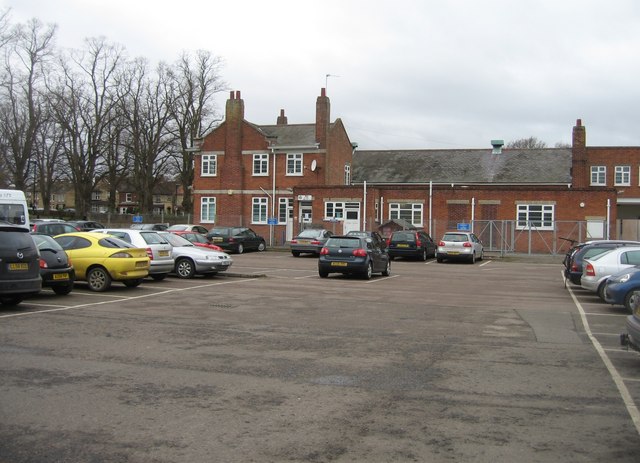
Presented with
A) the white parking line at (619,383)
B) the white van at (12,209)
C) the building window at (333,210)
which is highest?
the building window at (333,210)

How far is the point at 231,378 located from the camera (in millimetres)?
7035

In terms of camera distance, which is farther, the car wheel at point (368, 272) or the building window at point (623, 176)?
the building window at point (623, 176)

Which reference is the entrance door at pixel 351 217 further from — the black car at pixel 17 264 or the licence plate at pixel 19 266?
the licence plate at pixel 19 266

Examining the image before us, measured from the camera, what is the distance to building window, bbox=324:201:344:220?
42406 mm

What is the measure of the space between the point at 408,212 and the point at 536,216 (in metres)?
8.33

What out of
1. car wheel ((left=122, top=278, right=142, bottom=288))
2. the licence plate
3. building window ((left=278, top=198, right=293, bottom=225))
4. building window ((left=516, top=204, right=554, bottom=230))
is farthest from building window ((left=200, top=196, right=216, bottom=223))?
the licence plate

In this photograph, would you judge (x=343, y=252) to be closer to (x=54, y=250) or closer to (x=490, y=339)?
(x=54, y=250)

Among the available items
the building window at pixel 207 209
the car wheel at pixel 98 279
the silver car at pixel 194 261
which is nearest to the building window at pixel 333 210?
the building window at pixel 207 209

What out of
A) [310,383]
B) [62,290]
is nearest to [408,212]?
[62,290]

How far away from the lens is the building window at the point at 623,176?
53.4 m

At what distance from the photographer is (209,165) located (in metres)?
48.0

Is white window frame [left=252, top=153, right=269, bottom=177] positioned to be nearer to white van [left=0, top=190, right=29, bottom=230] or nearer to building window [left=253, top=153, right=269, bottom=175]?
building window [left=253, top=153, right=269, bottom=175]

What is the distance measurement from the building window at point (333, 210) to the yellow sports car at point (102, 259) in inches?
1069

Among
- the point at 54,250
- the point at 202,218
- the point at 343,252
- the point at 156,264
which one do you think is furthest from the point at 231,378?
the point at 202,218
